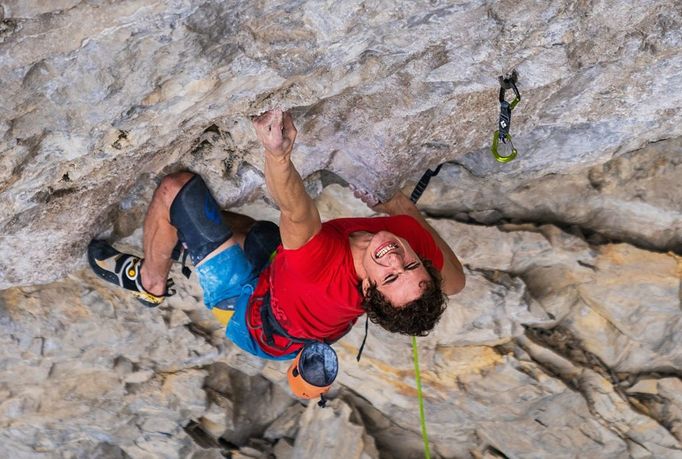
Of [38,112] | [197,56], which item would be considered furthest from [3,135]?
[197,56]

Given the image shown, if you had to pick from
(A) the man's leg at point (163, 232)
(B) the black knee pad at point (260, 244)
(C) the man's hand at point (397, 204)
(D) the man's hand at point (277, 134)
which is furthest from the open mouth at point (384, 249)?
(A) the man's leg at point (163, 232)

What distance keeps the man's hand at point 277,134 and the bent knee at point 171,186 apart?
956mm

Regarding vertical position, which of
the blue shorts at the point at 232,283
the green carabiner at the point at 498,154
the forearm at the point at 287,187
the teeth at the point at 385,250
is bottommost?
the blue shorts at the point at 232,283

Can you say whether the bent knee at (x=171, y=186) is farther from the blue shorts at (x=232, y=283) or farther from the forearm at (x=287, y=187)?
the forearm at (x=287, y=187)

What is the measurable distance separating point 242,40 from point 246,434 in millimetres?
4733

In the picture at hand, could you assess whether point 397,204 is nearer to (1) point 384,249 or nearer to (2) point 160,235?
(1) point 384,249

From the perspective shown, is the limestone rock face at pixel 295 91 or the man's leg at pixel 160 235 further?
the man's leg at pixel 160 235

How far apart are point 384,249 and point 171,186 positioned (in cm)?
124

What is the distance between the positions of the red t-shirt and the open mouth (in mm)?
189

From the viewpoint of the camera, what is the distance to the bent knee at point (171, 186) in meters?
3.79

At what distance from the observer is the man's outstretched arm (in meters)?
2.88

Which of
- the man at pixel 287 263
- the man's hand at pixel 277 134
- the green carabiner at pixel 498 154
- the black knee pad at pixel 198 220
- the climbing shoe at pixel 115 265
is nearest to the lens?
the man's hand at pixel 277 134

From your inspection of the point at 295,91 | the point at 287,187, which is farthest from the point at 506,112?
the point at 287,187

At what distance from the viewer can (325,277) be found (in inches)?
131
